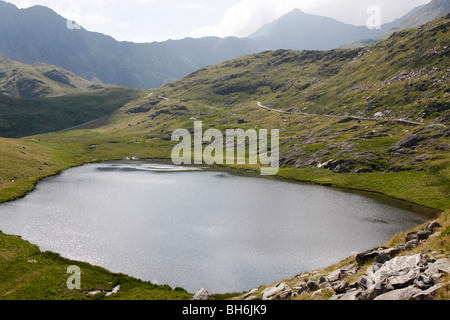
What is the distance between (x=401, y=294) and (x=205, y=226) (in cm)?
4937

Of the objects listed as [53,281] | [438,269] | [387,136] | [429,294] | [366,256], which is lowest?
[53,281]

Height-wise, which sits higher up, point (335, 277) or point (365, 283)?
point (365, 283)

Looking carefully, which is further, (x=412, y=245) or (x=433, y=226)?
(x=433, y=226)

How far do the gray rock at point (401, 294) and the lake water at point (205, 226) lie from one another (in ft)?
81.7

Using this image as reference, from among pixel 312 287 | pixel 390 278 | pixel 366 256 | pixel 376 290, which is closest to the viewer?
pixel 376 290

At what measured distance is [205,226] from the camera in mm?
65500

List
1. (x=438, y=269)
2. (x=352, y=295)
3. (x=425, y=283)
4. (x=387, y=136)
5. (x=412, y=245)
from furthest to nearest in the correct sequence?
(x=387, y=136)
(x=412, y=245)
(x=352, y=295)
(x=438, y=269)
(x=425, y=283)

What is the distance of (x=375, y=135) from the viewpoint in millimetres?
132500

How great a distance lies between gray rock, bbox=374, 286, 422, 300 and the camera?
18.9m

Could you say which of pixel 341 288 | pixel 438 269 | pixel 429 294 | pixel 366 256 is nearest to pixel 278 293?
pixel 341 288

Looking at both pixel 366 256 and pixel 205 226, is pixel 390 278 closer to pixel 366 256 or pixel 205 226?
pixel 366 256
